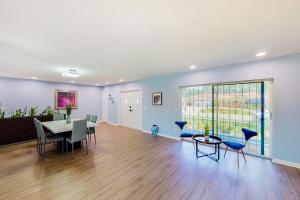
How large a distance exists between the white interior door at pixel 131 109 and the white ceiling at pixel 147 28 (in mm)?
3649

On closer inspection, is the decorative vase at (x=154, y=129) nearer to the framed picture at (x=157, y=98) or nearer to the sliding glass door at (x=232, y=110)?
the framed picture at (x=157, y=98)

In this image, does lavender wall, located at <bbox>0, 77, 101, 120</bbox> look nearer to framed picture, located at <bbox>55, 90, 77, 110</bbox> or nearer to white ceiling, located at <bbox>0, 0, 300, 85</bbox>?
framed picture, located at <bbox>55, 90, 77, 110</bbox>

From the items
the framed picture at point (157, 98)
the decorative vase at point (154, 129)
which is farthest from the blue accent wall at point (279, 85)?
the decorative vase at point (154, 129)

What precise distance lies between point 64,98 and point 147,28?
6.70 meters

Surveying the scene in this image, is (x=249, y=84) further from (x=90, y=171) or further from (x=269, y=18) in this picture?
(x=90, y=171)

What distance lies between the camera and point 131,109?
681 centimetres

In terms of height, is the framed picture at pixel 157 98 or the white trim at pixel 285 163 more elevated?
the framed picture at pixel 157 98

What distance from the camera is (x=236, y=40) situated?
88.7 inches

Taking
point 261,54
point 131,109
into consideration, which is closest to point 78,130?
point 131,109

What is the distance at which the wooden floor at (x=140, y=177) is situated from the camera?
2.05 meters

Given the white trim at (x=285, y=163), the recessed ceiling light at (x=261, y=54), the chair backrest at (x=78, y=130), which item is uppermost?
the recessed ceiling light at (x=261, y=54)

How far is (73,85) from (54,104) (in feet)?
4.36

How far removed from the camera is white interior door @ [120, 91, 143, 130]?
6449mm

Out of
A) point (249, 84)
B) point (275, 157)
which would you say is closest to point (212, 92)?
point (249, 84)
